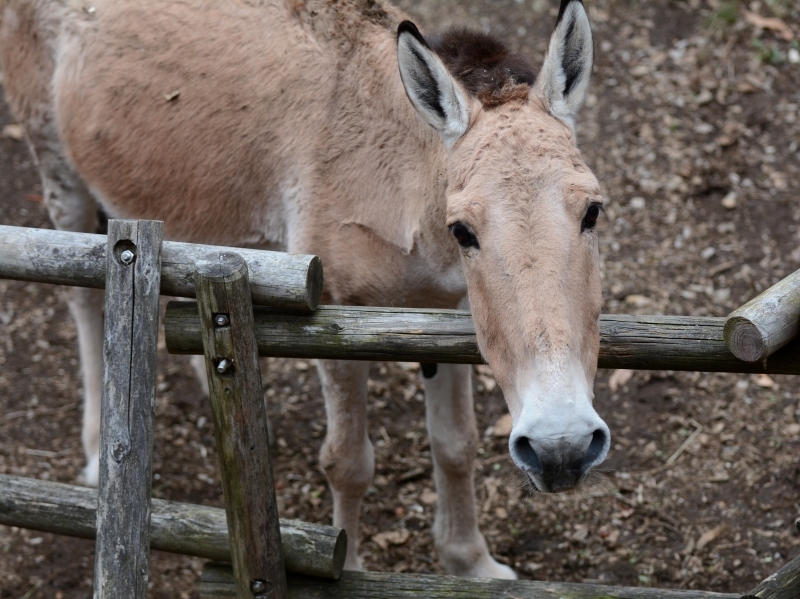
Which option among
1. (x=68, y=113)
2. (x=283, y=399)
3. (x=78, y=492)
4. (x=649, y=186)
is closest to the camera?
(x=78, y=492)

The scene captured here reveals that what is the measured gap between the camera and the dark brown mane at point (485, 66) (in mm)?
3209

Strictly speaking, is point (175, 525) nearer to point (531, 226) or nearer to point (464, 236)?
point (464, 236)

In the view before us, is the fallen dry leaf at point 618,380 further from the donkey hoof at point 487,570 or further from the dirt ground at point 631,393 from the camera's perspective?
the donkey hoof at point 487,570

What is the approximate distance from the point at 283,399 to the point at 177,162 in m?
2.07

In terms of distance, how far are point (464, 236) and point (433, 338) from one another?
378mm

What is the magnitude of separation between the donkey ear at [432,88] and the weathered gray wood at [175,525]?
163cm

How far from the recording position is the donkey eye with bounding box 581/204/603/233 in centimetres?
282

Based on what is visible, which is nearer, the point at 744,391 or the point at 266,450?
the point at 266,450

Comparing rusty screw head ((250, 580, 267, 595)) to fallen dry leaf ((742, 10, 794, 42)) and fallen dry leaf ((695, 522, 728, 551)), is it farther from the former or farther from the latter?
fallen dry leaf ((742, 10, 794, 42))

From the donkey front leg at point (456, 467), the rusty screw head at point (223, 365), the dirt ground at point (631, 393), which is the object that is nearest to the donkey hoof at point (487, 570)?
the donkey front leg at point (456, 467)

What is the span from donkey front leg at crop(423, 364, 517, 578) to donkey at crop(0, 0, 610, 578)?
12 mm

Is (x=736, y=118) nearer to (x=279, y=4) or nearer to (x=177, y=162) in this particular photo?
(x=279, y=4)

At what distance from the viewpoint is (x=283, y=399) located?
587 centimetres

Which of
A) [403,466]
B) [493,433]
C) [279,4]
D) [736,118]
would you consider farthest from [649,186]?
[279,4]
